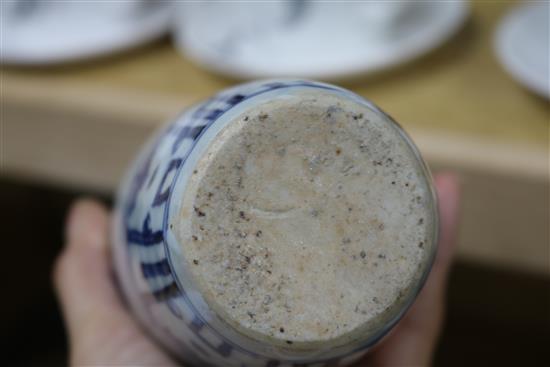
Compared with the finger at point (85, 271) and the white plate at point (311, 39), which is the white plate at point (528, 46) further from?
the finger at point (85, 271)

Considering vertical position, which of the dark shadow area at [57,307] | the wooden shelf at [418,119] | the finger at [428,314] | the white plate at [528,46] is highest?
the white plate at [528,46]

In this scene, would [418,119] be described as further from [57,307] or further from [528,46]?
[57,307]

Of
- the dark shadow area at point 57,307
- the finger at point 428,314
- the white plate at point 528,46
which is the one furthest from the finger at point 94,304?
the dark shadow area at point 57,307

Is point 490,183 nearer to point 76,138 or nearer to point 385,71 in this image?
point 385,71

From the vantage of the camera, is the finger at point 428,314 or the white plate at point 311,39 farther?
the white plate at point 311,39

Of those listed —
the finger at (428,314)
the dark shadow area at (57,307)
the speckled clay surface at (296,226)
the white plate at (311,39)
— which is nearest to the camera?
Answer: the speckled clay surface at (296,226)

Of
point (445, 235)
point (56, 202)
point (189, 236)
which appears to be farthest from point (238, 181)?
point (56, 202)

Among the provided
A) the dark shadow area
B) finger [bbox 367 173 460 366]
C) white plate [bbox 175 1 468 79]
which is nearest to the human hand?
finger [bbox 367 173 460 366]

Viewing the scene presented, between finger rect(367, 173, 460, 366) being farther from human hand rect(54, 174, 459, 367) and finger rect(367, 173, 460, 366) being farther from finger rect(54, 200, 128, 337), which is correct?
finger rect(54, 200, 128, 337)
